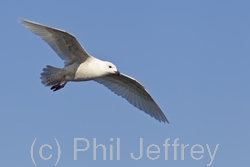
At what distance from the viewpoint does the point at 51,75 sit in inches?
589

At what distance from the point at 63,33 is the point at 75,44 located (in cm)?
42

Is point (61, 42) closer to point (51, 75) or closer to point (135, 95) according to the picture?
point (51, 75)

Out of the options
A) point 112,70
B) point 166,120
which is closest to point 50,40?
point 112,70

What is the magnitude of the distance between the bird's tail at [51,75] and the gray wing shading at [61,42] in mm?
291

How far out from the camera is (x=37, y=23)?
45.6 ft

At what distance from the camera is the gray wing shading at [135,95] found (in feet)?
54.6

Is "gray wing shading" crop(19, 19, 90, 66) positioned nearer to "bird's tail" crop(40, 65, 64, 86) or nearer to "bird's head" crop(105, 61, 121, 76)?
"bird's tail" crop(40, 65, 64, 86)

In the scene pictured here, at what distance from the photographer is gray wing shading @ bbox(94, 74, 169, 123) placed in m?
16.6


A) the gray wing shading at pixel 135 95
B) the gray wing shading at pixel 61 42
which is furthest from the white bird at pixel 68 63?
the gray wing shading at pixel 135 95

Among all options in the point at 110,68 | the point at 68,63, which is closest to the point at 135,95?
the point at 110,68

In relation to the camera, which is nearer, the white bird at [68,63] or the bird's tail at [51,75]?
the white bird at [68,63]

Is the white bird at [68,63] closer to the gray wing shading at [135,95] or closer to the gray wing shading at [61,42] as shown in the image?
the gray wing shading at [61,42]

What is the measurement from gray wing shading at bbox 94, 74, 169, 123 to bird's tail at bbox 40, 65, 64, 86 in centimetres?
197

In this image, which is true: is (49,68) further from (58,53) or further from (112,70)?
(112,70)
